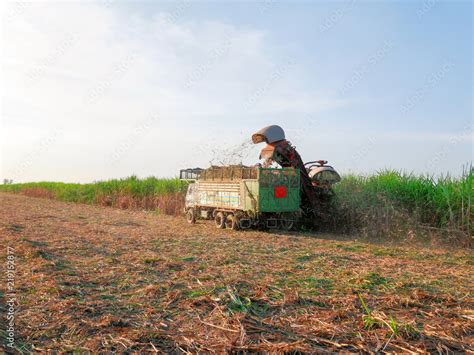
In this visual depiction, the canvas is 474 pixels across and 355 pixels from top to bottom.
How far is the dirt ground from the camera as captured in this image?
13.1 ft

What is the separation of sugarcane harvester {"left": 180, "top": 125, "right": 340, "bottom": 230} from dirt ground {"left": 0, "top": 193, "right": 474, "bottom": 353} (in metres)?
3.18

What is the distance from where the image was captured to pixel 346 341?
393 centimetres

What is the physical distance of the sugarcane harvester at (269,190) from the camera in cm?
1276

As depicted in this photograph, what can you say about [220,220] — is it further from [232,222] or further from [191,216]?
[191,216]

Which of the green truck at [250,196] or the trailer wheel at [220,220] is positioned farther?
the trailer wheel at [220,220]

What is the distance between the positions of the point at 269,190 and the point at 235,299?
782 cm

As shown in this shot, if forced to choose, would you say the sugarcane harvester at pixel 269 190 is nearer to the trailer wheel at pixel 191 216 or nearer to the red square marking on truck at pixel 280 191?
the red square marking on truck at pixel 280 191

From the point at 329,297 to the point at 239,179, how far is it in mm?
8138

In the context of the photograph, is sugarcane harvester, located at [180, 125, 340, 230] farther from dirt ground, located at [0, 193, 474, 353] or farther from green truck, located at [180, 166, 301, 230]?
dirt ground, located at [0, 193, 474, 353]

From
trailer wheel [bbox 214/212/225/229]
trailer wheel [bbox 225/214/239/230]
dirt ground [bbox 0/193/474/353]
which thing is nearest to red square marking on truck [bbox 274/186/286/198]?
trailer wheel [bbox 225/214/239/230]

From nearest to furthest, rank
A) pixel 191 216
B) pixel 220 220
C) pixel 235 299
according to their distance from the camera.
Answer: pixel 235 299 < pixel 220 220 < pixel 191 216

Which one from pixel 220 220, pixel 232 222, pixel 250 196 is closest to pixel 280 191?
pixel 250 196

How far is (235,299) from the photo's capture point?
5020mm

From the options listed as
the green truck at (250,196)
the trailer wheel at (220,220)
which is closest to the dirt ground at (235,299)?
the green truck at (250,196)
